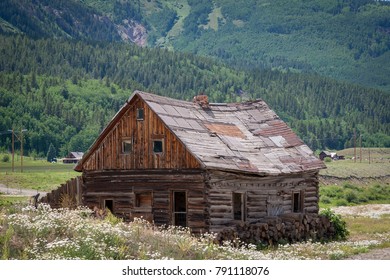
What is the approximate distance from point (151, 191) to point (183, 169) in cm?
185

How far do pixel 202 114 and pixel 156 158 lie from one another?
4.80 metres

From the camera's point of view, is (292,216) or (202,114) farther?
(202,114)

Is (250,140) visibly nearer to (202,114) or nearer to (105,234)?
(202,114)

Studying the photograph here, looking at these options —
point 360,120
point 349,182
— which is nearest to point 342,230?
point 349,182

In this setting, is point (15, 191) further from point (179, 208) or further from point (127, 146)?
point (127, 146)

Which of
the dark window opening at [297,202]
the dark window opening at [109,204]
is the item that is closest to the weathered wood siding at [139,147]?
the dark window opening at [109,204]

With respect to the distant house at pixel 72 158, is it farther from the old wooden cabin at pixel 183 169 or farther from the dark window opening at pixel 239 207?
the old wooden cabin at pixel 183 169

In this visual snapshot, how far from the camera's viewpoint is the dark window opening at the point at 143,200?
1218 inches

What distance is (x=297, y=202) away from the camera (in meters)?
36.1

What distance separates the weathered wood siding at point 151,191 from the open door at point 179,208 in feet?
1.06

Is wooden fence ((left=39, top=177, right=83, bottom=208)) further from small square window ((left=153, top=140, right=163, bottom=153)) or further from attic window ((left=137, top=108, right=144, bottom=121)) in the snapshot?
attic window ((left=137, top=108, right=144, bottom=121))

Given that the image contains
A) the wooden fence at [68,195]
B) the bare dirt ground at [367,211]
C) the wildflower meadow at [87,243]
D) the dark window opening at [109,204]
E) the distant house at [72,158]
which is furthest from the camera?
the distant house at [72,158]

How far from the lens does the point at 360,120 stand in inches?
7387

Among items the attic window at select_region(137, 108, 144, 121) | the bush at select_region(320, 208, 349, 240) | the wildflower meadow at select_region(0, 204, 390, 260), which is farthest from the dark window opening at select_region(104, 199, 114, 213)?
the bush at select_region(320, 208, 349, 240)
